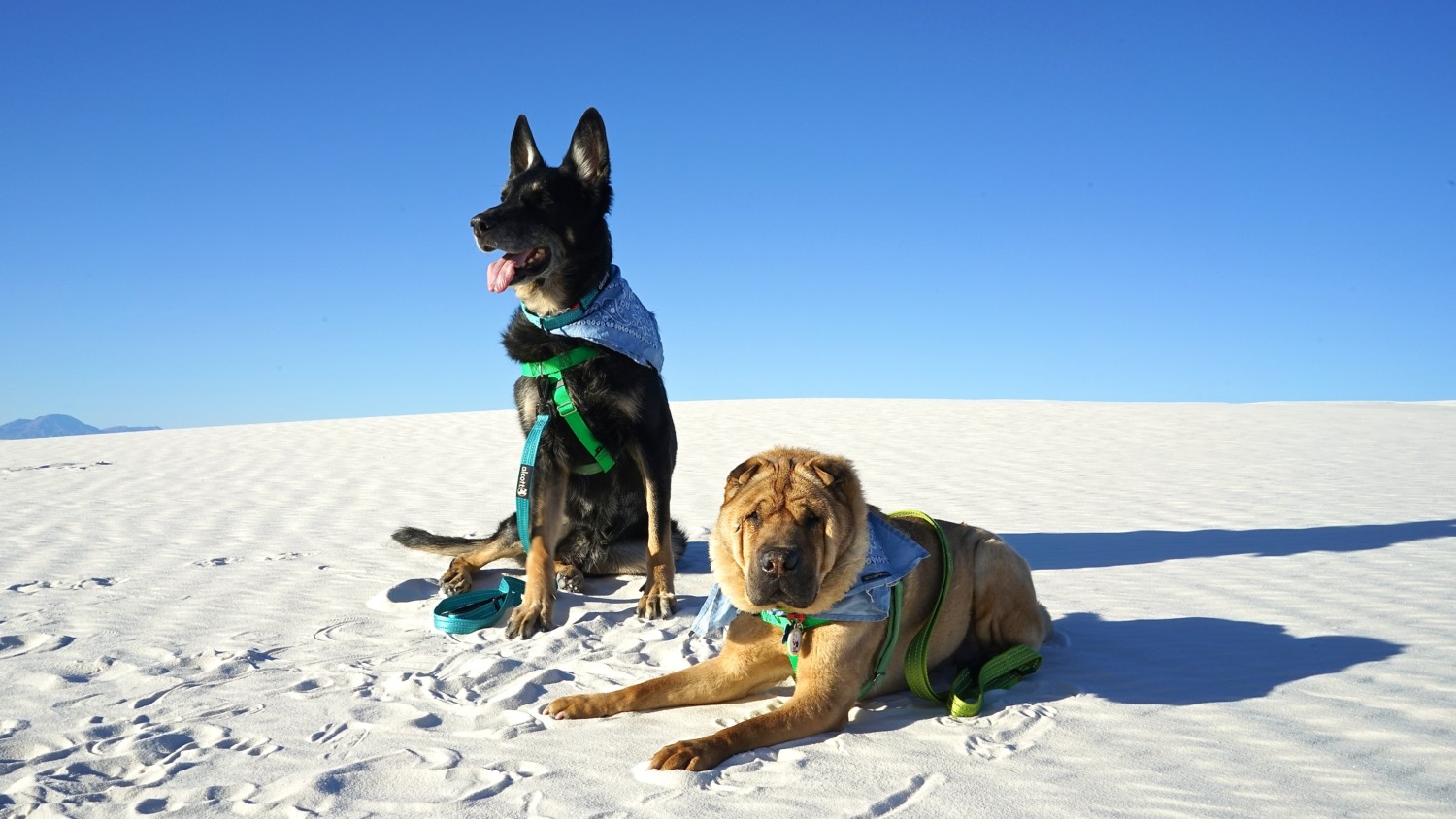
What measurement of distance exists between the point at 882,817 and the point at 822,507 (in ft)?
3.75

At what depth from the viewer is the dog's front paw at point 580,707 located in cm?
362

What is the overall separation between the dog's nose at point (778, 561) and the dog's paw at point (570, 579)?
2.83m

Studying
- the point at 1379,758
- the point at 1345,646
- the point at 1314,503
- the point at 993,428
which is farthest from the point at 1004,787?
the point at 993,428

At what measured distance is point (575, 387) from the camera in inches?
217

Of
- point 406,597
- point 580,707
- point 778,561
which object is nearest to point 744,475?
point 778,561

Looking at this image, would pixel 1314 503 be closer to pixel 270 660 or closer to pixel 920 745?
pixel 920 745

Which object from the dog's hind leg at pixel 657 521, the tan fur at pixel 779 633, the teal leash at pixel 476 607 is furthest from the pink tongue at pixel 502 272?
the tan fur at pixel 779 633

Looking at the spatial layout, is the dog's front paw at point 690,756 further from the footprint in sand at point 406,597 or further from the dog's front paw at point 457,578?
the dog's front paw at point 457,578

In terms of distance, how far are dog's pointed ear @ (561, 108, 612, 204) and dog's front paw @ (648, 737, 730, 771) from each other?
12.0 feet

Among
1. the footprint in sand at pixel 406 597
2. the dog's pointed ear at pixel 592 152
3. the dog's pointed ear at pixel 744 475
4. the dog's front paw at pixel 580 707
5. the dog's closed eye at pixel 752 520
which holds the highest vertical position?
the dog's pointed ear at pixel 592 152

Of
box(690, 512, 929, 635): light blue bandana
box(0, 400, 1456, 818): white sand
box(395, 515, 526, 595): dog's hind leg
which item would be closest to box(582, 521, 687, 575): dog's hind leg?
box(0, 400, 1456, 818): white sand

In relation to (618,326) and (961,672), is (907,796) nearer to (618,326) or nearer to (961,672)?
(961,672)

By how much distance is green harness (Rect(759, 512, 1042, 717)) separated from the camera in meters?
3.62

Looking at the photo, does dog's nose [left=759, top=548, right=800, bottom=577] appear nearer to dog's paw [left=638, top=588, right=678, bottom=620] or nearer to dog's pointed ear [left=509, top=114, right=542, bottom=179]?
dog's paw [left=638, top=588, right=678, bottom=620]
